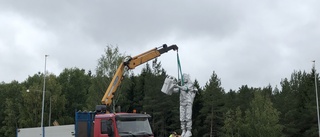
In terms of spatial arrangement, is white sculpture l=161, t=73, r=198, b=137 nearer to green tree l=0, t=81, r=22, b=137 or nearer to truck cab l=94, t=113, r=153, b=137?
truck cab l=94, t=113, r=153, b=137

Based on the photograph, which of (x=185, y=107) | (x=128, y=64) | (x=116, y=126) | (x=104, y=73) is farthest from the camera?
(x=104, y=73)

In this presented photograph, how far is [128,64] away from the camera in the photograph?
18.1 metres

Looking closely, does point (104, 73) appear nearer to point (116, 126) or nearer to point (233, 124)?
point (233, 124)

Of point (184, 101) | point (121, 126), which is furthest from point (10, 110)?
point (184, 101)

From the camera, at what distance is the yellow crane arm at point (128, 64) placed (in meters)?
17.4

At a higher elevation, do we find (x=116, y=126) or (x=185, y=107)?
(x=185, y=107)

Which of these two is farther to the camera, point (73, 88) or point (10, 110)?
point (73, 88)

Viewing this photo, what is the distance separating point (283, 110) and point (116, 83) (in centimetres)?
3619

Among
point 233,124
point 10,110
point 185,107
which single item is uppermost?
point 185,107

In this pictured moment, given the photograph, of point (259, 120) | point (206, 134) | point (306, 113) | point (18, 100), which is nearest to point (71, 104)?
point (18, 100)

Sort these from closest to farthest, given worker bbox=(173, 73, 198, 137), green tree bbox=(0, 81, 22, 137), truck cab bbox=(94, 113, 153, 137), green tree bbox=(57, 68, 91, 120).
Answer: truck cab bbox=(94, 113, 153, 137)
worker bbox=(173, 73, 198, 137)
green tree bbox=(0, 81, 22, 137)
green tree bbox=(57, 68, 91, 120)

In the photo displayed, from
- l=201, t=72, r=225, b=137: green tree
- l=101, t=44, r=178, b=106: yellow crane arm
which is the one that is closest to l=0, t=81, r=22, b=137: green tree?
l=201, t=72, r=225, b=137: green tree

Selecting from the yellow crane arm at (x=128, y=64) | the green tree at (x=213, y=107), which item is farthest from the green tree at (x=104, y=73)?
the yellow crane arm at (x=128, y=64)

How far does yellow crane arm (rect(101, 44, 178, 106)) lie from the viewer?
1744cm
